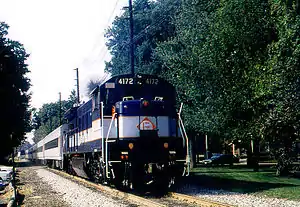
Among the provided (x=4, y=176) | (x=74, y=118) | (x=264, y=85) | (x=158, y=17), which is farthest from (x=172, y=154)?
(x=158, y=17)

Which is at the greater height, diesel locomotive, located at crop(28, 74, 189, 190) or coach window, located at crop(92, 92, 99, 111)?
coach window, located at crop(92, 92, 99, 111)

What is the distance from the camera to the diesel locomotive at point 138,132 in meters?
14.8

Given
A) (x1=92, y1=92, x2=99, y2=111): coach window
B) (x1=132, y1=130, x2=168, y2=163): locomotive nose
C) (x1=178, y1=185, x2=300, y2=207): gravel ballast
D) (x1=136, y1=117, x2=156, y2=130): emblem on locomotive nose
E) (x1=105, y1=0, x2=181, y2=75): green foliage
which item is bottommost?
(x1=178, y1=185, x2=300, y2=207): gravel ballast

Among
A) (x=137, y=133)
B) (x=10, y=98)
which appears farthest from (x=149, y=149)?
(x=10, y=98)

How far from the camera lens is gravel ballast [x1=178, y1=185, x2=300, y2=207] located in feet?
40.4

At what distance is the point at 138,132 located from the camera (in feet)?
49.0

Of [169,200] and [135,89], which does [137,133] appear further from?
[169,200]

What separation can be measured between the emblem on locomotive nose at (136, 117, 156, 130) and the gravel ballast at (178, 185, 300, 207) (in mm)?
2882

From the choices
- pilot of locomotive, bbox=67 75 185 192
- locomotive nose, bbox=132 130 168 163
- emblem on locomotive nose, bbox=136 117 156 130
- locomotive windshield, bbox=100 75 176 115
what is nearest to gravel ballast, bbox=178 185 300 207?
pilot of locomotive, bbox=67 75 185 192

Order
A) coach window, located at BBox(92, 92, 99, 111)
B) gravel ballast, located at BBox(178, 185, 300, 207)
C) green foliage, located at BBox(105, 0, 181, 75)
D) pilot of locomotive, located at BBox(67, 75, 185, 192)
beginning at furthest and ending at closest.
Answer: green foliage, located at BBox(105, 0, 181, 75) < coach window, located at BBox(92, 92, 99, 111) < pilot of locomotive, located at BBox(67, 75, 185, 192) < gravel ballast, located at BBox(178, 185, 300, 207)

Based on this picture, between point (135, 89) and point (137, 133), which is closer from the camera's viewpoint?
point (137, 133)

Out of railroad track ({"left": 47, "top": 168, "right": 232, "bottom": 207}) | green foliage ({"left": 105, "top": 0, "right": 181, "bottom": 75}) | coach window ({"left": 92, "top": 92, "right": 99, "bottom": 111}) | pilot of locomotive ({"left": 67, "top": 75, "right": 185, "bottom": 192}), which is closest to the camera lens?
railroad track ({"left": 47, "top": 168, "right": 232, "bottom": 207})

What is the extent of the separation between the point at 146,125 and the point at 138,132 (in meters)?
0.38

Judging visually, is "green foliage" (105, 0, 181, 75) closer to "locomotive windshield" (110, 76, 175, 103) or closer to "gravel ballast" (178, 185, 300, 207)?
"locomotive windshield" (110, 76, 175, 103)
